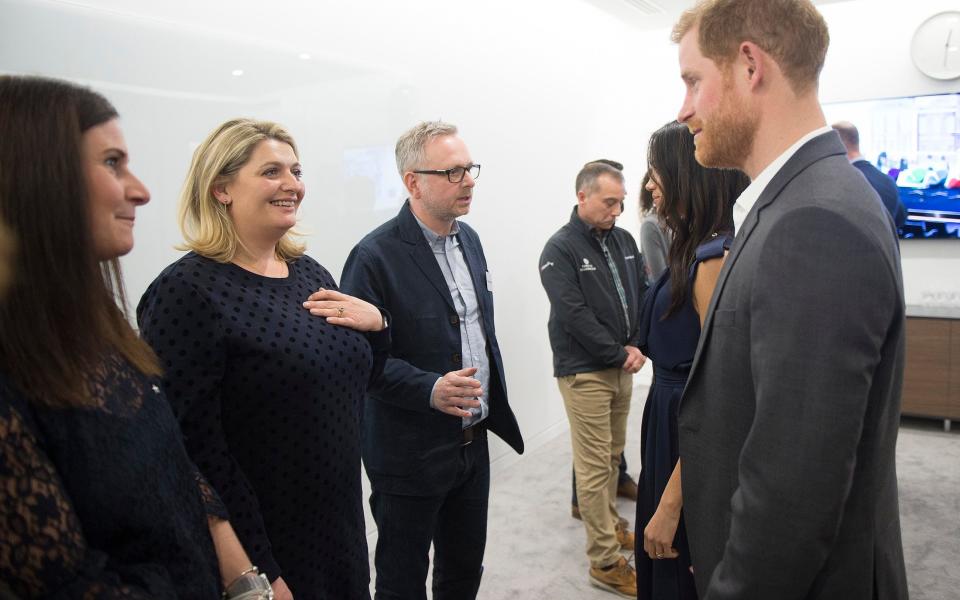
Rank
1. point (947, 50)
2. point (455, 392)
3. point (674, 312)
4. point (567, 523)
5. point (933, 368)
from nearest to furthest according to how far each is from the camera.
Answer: point (674, 312), point (455, 392), point (567, 523), point (933, 368), point (947, 50)

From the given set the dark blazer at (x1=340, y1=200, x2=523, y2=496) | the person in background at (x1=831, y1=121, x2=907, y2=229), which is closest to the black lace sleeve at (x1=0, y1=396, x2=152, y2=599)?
the dark blazer at (x1=340, y1=200, x2=523, y2=496)

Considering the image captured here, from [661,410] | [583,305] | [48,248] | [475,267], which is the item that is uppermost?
[48,248]

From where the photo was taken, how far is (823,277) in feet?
3.12

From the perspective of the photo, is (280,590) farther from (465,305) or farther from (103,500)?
(465,305)

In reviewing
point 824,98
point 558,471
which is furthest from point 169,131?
point 824,98

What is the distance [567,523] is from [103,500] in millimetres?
2937

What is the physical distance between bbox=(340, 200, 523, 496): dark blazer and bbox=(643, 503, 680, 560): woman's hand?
0.73 meters

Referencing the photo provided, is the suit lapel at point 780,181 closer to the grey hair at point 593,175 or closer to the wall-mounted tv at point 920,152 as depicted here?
the grey hair at point 593,175

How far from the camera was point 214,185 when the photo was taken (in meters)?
1.60

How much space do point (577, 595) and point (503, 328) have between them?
1.79m

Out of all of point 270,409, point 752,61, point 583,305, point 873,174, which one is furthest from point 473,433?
point 873,174

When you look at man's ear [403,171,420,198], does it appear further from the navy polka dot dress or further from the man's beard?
the man's beard

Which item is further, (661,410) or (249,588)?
(661,410)

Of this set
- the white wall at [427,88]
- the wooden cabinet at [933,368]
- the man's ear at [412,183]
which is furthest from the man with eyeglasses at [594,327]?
the wooden cabinet at [933,368]
